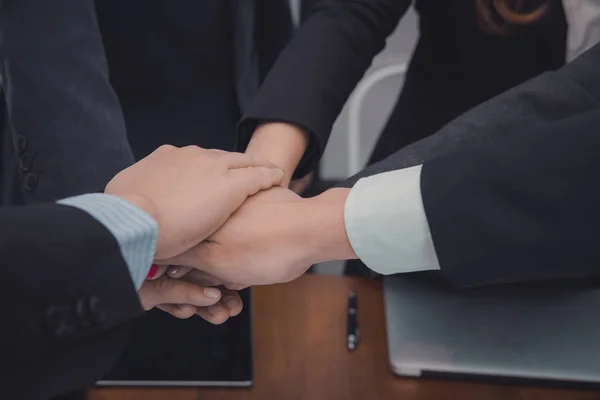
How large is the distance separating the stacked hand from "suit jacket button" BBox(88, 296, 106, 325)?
102mm

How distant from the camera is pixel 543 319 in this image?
67 centimetres

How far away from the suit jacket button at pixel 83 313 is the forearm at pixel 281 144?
31 cm

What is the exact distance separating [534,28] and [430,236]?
0.43 m

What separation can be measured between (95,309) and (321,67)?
1.48ft

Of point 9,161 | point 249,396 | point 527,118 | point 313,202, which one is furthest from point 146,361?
point 527,118

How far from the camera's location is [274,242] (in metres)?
0.62

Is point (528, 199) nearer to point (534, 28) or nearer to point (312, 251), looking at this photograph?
point (312, 251)

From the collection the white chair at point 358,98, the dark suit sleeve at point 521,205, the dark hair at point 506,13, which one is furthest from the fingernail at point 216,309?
the white chair at point 358,98

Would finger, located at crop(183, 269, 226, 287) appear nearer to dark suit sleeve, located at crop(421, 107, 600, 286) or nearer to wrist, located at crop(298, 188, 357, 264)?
wrist, located at crop(298, 188, 357, 264)

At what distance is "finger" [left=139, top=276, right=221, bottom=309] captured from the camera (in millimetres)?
657

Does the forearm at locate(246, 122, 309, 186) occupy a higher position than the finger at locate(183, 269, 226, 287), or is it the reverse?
the forearm at locate(246, 122, 309, 186)

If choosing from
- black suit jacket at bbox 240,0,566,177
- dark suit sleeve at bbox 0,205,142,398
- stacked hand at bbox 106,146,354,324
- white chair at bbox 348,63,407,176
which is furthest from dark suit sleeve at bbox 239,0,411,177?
white chair at bbox 348,63,407,176

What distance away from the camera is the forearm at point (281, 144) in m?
0.73

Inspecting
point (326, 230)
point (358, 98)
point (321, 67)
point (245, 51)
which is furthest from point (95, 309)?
point (358, 98)
